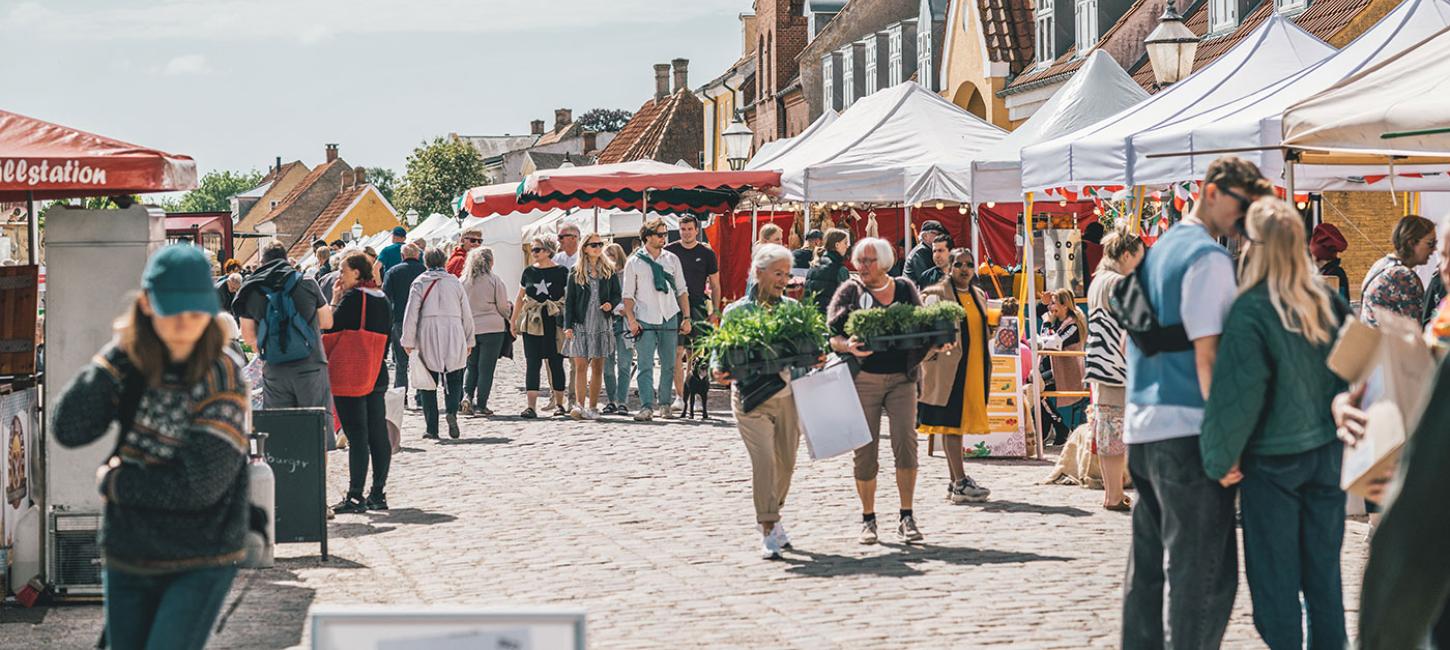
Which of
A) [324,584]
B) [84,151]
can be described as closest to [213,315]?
[84,151]

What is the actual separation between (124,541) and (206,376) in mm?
520

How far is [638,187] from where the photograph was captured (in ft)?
73.8

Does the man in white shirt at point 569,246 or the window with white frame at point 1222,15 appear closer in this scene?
the man in white shirt at point 569,246

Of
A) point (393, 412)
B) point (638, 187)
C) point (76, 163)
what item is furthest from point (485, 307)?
point (76, 163)

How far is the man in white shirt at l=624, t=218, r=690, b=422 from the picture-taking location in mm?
18688

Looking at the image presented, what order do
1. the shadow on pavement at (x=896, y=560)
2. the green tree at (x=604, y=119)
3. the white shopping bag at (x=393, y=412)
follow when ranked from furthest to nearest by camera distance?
the green tree at (x=604, y=119) → the white shopping bag at (x=393, y=412) → the shadow on pavement at (x=896, y=560)

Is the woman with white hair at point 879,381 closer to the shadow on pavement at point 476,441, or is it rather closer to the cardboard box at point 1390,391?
the cardboard box at point 1390,391

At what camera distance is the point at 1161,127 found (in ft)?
44.2

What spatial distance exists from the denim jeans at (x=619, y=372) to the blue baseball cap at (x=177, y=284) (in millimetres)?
13836

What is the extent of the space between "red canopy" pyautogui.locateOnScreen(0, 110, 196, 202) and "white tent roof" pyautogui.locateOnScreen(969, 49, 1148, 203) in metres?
9.31

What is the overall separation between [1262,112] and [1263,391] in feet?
22.1

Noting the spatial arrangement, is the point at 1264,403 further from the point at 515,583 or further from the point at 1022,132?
the point at 1022,132

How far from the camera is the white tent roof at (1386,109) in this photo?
963cm

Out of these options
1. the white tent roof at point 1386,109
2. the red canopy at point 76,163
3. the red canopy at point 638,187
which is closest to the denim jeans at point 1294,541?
the white tent roof at point 1386,109
